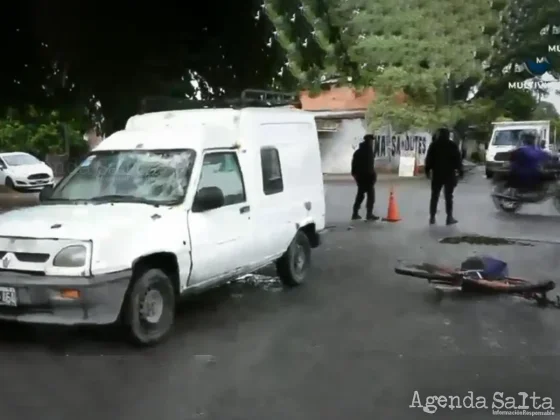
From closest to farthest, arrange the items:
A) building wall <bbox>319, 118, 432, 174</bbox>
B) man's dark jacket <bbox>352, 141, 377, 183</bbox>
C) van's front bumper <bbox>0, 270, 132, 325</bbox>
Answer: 1. van's front bumper <bbox>0, 270, 132, 325</bbox>
2. man's dark jacket <bbox>352, 141, 377, 183</bbox>
3. building wall <bbox>319, 118, 432, 174</bbox>

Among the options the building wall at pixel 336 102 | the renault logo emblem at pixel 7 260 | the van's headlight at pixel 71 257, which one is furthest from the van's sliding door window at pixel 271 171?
the building wall at pixel 336 102

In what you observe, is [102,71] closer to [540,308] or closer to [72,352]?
[72,352]

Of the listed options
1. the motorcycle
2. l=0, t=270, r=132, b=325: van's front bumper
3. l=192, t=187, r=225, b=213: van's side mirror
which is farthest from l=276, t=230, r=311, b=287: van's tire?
the motorcycle

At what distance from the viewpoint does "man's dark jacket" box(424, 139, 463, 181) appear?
537 inches

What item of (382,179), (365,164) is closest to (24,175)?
(382,179)

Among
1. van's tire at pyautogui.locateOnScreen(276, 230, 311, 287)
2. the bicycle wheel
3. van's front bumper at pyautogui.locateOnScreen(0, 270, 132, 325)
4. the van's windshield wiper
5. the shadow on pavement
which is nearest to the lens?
van's front bumper at pyautogui.locateOnScreen(0, 270, 132, 325)

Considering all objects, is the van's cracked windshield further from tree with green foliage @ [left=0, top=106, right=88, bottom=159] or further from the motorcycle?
tree with green foliage @ [left=0, top=106, right=88, bottom=159]

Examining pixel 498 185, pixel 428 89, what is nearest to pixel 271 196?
pixel 498 185

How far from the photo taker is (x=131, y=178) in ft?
22.2

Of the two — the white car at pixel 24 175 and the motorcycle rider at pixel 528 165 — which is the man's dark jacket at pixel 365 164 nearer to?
the motorcycle rider at pixel 528 165

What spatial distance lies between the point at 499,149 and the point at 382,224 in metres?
11.5

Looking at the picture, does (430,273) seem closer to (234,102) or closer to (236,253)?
(236,253)

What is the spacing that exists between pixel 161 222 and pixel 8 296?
1.27 meters

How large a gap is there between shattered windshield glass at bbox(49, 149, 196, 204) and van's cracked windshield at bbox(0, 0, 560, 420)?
20mm
